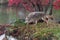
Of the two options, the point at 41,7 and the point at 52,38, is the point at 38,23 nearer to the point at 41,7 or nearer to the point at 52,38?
the point at 52,38

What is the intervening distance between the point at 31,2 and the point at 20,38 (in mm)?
3542

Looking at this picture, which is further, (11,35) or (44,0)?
(44,0)

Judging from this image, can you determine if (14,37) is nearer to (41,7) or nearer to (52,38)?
(52,38)

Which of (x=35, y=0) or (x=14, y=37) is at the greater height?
(x=35, y=0)

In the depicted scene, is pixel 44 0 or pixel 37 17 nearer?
pixel 37 17

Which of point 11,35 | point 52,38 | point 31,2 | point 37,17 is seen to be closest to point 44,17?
point 37,17

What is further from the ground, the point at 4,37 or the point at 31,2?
the point at 31,2

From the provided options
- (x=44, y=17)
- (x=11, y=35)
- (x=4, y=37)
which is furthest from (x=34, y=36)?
(x=44, y=17)

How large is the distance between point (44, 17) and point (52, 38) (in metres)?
1.76

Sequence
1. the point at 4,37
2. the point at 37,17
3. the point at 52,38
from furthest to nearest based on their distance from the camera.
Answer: the point at 37,17
the point at 4,37
the point at 52,38

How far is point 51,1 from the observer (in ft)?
25.2

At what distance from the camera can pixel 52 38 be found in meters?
4.05

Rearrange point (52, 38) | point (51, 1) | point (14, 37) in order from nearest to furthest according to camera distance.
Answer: point (52, 38) < point (14, 37) < point (51, 1)

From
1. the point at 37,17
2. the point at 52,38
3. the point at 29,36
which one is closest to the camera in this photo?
the point at 52,38
